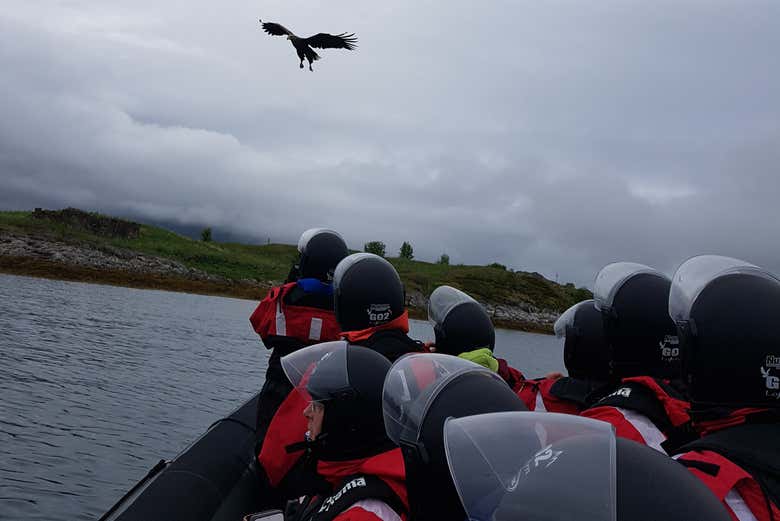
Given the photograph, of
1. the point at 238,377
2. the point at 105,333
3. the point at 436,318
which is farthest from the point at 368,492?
the point at 105,333

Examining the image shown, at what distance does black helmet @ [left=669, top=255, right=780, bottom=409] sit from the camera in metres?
2.21

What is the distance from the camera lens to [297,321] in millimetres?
5992

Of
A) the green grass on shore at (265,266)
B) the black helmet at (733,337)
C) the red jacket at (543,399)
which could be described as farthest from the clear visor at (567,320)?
the green grass on shore at (265,266)

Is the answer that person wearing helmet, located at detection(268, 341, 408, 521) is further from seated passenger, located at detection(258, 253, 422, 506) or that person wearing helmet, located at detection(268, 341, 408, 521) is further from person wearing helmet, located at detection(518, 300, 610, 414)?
person wearing helmet, located at detection(518, 300, 610, 414)

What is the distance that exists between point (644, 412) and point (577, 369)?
2.00 meters

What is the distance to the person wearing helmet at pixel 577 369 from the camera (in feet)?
15.0

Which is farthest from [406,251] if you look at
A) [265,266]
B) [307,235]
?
[307,235]

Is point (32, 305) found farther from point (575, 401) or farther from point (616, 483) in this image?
point (616, 483)

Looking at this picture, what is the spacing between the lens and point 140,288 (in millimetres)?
53062

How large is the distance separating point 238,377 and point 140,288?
39.0m

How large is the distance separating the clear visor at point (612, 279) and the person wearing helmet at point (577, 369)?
32.7 inches

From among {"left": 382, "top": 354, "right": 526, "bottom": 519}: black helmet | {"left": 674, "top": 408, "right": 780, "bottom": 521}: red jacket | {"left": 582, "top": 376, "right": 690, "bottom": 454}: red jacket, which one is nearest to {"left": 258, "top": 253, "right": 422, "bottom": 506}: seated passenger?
{"left": 582, "top": 376, "right": 690, "bottom": 454}: red jacket

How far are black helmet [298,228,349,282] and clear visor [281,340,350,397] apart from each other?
2.54m

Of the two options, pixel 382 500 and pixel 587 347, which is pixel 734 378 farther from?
pixel 587 347
